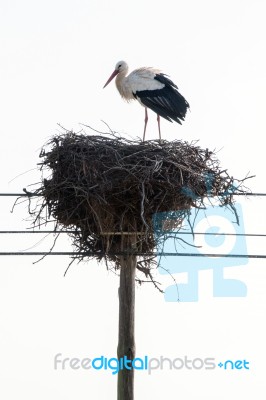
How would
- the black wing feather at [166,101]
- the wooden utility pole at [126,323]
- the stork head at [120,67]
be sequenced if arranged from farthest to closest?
the stork head at [120,67] → the black wing feather at [166,101] → the wooden utility pole at [126,323]

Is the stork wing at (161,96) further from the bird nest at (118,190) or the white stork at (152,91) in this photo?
the bird nest at (118,190)

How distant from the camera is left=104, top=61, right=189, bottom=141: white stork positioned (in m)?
10.0

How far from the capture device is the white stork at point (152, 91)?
1002cm

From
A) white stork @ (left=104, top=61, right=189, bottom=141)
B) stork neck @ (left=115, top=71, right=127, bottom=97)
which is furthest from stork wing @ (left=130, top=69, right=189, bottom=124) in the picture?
stork neck @ (left=115, top=71, right=127, bottom=97)

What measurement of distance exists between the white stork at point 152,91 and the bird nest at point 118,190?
4.81 ft

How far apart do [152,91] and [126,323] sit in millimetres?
3142

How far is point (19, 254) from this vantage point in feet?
25.0

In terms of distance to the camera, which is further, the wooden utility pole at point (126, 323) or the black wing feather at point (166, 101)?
the black wing feather at point (166, 101)

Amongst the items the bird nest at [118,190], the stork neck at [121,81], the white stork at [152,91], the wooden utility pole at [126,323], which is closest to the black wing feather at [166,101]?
the white stork at [152,91]

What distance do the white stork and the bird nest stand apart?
147 cm

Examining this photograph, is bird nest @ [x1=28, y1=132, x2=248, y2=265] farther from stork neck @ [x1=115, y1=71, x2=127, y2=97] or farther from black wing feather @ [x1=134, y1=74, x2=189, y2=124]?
stork neck @ [x1=115, y1=71, x2=127, y2=97]

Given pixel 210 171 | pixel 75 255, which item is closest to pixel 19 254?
pixel 75 255

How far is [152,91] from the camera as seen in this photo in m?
10.3

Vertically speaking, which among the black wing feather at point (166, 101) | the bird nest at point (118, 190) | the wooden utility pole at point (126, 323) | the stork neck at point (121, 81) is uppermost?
the stork neck at point (121, 81)
